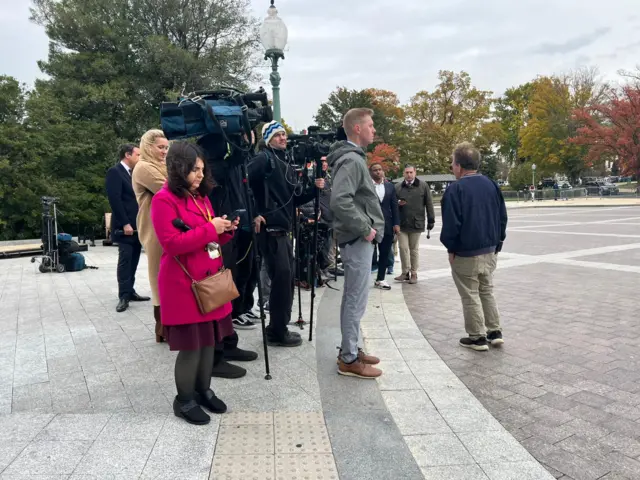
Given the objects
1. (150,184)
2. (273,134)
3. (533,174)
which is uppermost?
(533,174)

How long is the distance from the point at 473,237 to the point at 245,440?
107 inches

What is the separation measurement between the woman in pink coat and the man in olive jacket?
516 cm

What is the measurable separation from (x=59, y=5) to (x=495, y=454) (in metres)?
23.3

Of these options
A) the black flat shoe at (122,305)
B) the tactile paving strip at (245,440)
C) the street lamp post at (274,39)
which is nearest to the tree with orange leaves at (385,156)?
the street lamp post at (274,39)

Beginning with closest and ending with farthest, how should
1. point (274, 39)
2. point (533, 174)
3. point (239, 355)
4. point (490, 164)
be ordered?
point (239, 355)
point (274, 39)
point (533, 174)
point (490, 164)

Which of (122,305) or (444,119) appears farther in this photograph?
(444,119)

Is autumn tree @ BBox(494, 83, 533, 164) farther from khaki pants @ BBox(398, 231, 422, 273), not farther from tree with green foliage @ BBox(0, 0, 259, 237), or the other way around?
khaki pants @ BBox(398, 231, 422, 273)

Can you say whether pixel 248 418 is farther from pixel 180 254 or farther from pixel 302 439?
pixel 180 254

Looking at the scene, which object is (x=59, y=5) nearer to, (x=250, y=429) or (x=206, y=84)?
(x=206, y=84)

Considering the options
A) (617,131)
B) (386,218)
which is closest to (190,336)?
(386,218)

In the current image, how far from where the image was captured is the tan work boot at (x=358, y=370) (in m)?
3.73

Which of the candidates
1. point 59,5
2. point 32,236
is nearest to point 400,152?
point 59,5

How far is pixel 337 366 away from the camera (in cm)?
397

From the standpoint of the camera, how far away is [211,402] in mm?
3131
